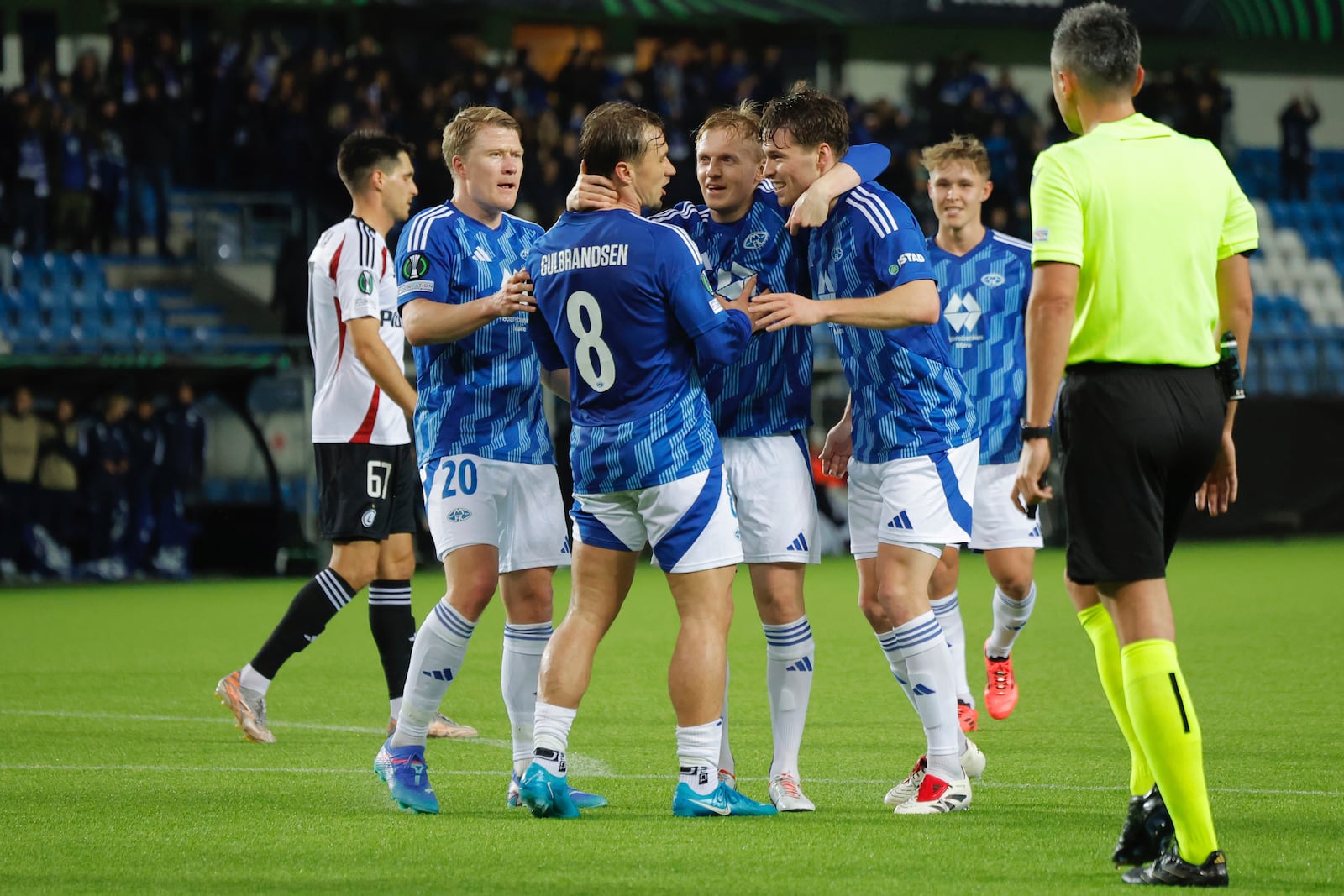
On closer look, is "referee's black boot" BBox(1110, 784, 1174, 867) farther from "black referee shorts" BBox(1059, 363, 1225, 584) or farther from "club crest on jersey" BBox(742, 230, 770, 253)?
"club crest on jersey" BBox(742, 230, 770, 253)

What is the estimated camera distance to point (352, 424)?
725cm

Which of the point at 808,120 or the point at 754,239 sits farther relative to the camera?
the point at 754,239

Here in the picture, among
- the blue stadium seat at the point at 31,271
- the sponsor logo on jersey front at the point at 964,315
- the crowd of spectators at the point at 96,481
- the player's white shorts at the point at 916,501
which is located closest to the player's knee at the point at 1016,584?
the sponsor logo on jersey front at the point at 964,315

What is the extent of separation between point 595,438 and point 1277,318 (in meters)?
19.9

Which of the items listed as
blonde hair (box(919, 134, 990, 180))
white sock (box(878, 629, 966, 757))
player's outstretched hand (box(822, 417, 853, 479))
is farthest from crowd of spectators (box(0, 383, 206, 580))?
white sock (box(878, 629, 966, 757))

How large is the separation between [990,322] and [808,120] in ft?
7.68

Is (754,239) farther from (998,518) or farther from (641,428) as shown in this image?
(998,518)

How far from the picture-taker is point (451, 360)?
565 centimetres

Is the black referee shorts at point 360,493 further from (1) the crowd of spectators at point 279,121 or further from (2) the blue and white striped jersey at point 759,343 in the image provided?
(1) the crowd of spectators at point 279,121

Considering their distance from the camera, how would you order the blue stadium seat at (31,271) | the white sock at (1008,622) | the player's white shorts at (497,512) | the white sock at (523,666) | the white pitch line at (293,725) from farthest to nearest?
1. the blue stadium seat at (31,271)
2. the white sock at (1008,622)
3. the white pitch line at (293,725)
4. the white sock at (523,666)
5. the player's white shorts at (497,512)

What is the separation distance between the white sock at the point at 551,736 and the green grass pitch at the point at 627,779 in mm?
179

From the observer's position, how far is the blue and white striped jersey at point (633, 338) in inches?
195

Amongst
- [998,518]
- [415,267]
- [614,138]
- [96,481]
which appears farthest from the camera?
[96,481]

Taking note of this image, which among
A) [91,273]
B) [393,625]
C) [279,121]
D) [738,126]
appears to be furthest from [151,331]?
[738,126]
